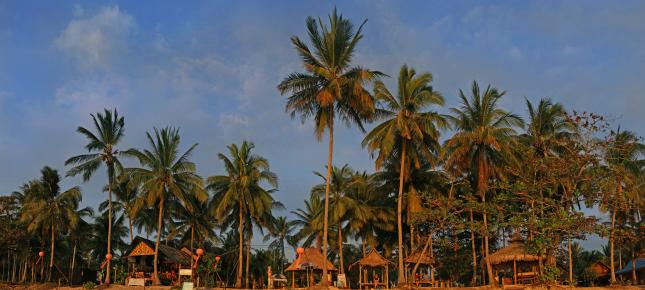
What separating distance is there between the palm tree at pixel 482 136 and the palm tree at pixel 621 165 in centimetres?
578

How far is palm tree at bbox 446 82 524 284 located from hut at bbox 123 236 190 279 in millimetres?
20609

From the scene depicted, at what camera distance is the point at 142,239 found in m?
38.5

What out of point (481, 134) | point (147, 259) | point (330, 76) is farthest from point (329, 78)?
point (147, 259)

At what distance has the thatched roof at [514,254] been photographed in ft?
103

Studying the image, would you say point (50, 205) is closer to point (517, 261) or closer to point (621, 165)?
point (517, 261)

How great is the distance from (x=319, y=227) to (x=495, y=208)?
45.2 ft

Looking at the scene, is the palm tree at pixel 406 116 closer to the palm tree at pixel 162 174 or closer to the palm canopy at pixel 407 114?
the palm canopy at pixel 407 114

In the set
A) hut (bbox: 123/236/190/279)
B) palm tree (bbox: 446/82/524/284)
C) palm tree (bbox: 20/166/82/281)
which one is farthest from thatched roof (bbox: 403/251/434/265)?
palm tree (bbox: 20/166/82/281)

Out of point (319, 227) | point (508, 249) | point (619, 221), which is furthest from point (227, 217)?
point (619, 221)

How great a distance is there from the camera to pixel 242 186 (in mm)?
38406

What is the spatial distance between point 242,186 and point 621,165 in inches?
932

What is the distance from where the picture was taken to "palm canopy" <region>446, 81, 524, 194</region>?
32.6 metres

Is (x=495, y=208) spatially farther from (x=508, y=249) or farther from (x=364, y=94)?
(x=364, y=94)

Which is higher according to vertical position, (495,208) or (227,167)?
(227,167)
